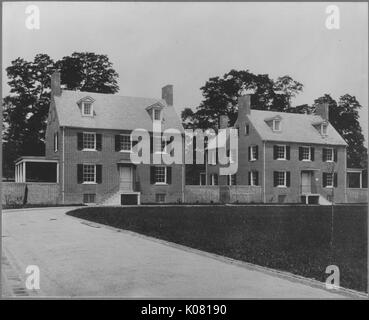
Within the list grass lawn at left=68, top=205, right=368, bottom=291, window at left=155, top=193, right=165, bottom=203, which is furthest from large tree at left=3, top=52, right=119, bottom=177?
grass lawn at left=68, top=205, right=368, bottom=291

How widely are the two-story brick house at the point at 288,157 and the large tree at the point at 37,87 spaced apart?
42.4 ft

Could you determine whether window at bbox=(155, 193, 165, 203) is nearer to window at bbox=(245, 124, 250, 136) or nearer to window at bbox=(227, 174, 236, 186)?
window at bbox=(227, 174, 236, 186)

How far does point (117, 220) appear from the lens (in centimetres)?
1959

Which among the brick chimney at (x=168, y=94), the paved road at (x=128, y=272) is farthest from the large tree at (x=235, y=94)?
the paved road at (x=128, y=272)

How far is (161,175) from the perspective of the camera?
124ft

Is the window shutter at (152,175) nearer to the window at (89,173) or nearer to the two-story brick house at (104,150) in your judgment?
the two-story brick house at (104,150)

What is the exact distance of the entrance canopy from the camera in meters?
35.3

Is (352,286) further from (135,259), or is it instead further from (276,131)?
(276,131)

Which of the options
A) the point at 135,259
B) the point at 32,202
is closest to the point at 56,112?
the point at 32,202

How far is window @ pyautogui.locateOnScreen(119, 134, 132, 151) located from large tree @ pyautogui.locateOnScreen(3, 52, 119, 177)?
9.62m

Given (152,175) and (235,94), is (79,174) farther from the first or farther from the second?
(235,94)

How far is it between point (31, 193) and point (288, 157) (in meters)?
21.4

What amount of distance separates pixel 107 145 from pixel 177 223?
18992 mm

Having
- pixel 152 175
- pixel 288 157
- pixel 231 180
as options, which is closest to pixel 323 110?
pixel 288 157
